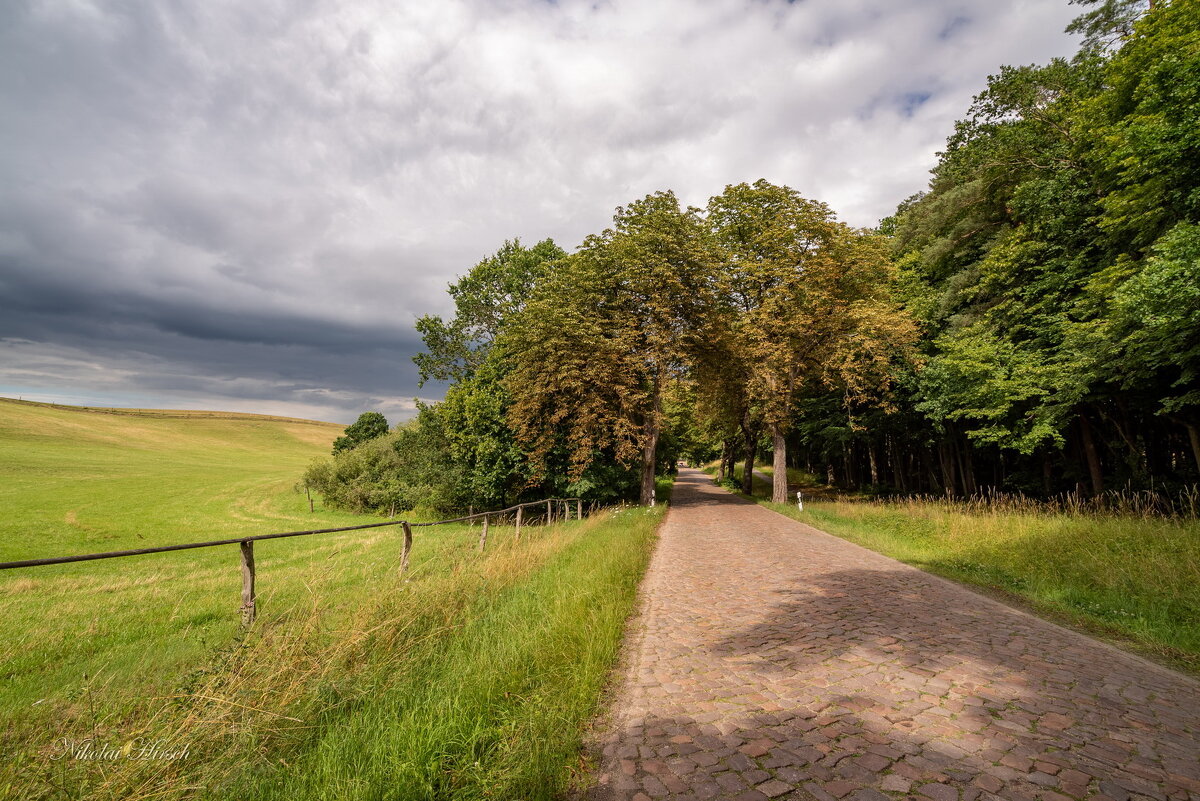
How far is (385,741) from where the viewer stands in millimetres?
3275

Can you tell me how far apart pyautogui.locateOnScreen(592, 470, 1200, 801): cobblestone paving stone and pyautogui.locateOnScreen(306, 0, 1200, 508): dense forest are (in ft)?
32.9

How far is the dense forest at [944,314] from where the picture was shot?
1271cm

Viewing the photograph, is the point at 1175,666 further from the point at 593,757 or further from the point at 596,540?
the point at 596,540

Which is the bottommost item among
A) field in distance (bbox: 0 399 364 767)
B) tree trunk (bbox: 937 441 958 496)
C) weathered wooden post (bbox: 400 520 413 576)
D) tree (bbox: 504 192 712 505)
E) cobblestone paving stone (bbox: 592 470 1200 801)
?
field in distance (bbox: 0 399 364 767)

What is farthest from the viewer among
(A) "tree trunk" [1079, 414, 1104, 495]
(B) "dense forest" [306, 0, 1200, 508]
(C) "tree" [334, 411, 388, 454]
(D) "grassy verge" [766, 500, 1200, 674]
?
(C) "tree" [334, 411, 388, 454]

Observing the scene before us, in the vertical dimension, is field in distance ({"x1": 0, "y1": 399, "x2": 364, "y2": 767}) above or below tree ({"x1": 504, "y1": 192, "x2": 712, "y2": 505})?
below

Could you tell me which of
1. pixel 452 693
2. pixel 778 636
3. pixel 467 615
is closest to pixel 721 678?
pixel 778 636

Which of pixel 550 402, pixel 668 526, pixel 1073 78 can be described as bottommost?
pixel 668 526

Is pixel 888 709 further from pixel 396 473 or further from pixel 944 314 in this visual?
pixel 396 473

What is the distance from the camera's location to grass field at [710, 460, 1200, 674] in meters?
5.98

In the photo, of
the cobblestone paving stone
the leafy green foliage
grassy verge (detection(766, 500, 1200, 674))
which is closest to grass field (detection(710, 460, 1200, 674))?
grassy verge (detection(766, 500, 1200, 674))

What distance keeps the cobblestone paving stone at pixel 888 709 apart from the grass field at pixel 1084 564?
3.10ft

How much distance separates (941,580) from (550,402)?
16.3 meters

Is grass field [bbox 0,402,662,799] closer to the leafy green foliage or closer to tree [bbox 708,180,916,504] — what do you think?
tree [bbox 708,180,916,504]
